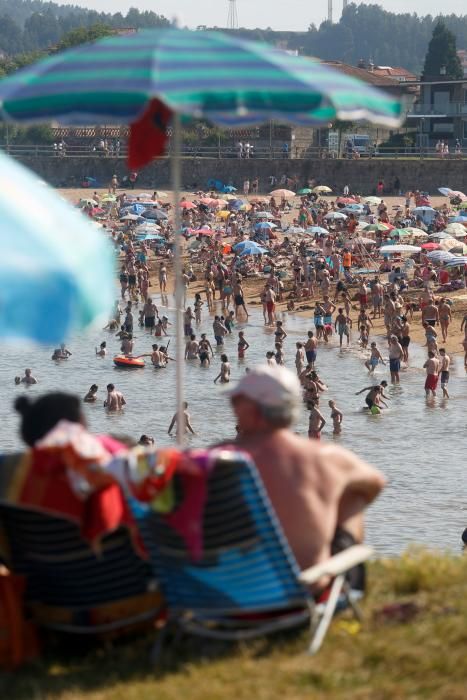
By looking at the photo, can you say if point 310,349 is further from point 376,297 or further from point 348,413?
point 376,297

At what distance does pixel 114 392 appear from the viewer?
982 inches

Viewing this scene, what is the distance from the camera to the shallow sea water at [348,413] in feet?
60.1

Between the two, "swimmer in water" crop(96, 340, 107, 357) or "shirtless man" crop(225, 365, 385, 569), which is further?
"swimmer in water" crop(96, 340, 107, 357)

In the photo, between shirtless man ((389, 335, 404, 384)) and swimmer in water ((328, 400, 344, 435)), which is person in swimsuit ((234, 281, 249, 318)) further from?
swimmer in water ((328, 400, 344, 435))

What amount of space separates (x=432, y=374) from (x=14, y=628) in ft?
68.3

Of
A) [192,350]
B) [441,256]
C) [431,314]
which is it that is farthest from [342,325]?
[441,256]

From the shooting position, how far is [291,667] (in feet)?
14.7

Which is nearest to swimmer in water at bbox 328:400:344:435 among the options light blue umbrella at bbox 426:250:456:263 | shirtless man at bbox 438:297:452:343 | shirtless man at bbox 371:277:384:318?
shirtless man at bbox 438:297:452:343

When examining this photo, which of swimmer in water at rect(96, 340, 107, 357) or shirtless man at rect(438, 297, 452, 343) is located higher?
shirtless man at rect(438, 297, 452, 343)

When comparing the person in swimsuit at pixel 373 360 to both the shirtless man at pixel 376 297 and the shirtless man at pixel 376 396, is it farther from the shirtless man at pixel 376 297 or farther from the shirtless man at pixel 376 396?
the shirtless man at pixel 376 297

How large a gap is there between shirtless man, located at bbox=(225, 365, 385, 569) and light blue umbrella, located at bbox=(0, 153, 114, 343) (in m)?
0.63

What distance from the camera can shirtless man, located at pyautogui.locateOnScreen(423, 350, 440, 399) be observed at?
81.7 ft

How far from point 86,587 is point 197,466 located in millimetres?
698

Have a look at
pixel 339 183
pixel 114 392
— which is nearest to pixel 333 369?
pixel 114 392
